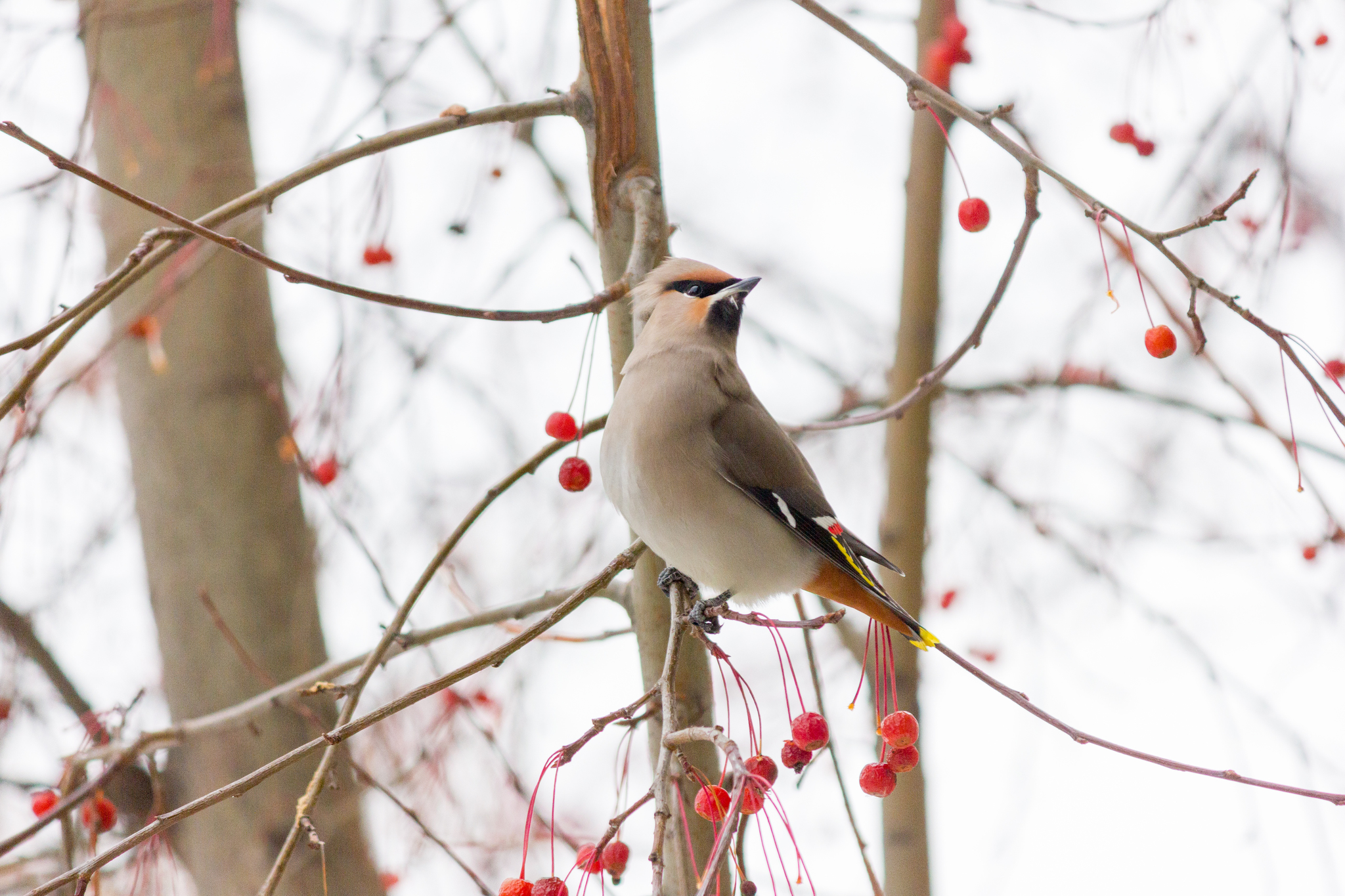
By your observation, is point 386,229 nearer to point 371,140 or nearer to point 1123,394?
point 371,140

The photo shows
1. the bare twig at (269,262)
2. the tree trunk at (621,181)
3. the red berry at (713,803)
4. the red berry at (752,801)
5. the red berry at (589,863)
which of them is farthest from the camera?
the tree trunk at (621,181)

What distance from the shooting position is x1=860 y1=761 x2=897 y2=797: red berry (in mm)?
2035

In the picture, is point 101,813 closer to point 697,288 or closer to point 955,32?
point 697,288

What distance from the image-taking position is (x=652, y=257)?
7.29ft

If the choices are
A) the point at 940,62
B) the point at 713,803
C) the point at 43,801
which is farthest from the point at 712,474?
the point at 43,801

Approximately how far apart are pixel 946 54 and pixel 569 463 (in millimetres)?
1641

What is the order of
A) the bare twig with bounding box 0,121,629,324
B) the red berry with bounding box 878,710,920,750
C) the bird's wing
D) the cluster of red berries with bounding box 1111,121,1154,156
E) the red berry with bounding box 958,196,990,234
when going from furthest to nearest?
1. the cluster of red berries with bounding box 1111,121,1154,156
2. the bird's wing
3. the red berry with bounding box 958,196,990,234
4. the red berry with bounding box 878,710,920,750
5. the bare twig with bounding box 0,121,629,324

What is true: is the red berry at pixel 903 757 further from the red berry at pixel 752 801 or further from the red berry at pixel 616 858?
the red berry at pixel 616 858

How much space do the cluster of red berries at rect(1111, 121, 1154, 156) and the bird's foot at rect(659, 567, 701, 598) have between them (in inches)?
65.2

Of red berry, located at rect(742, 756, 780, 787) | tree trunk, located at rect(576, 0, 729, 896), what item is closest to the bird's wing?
tree trunk, located at rect(576, 0, 729, 896)

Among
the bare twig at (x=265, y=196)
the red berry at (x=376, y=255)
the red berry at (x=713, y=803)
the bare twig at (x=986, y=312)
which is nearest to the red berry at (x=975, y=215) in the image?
the bare twig at (x=986, y=312)

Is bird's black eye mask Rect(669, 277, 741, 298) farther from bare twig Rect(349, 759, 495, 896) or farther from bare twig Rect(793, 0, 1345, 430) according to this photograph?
bare twig Rect(349, 759, 495, 896)

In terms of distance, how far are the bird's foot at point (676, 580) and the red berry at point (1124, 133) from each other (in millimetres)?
1656

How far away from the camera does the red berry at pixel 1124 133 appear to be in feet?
10.4
